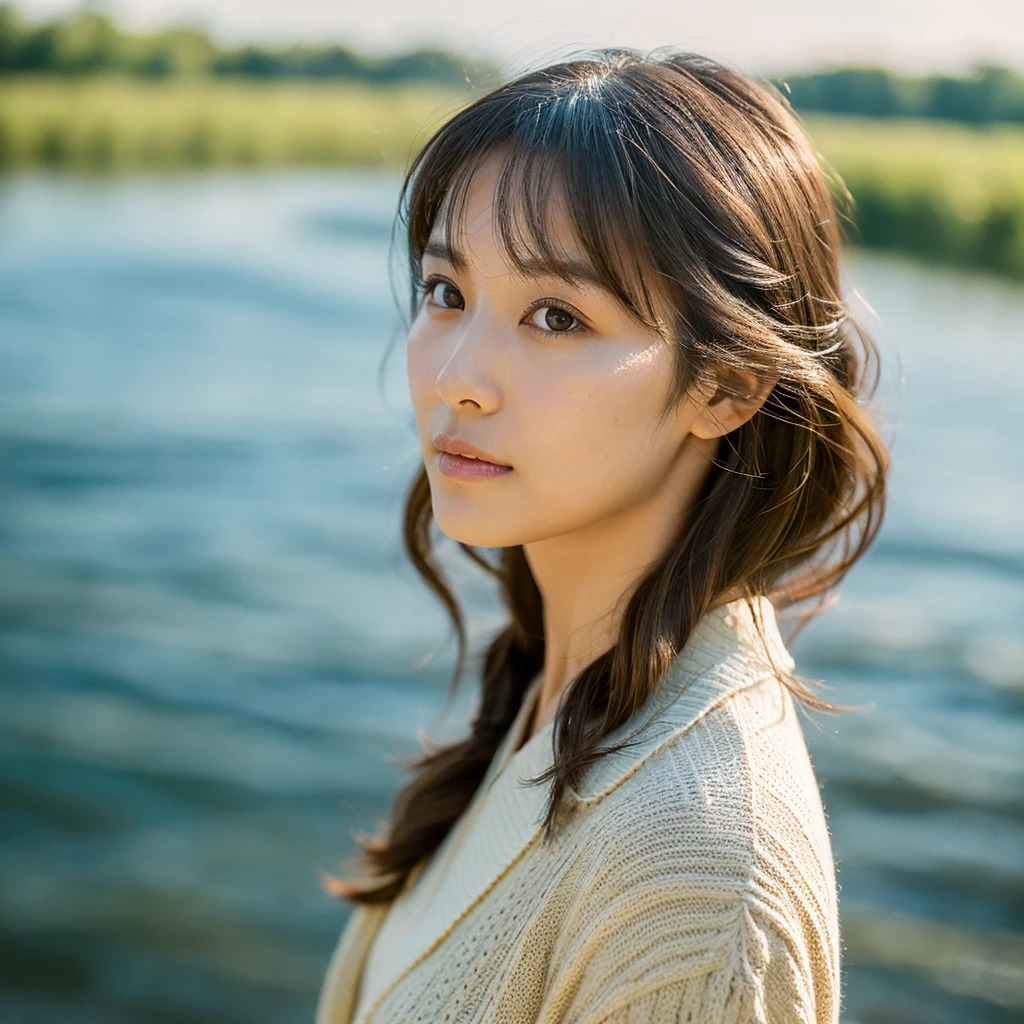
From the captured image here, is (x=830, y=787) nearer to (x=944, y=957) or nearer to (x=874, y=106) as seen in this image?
(x=944, y=957)

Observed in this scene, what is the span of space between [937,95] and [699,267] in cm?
Answer: 323

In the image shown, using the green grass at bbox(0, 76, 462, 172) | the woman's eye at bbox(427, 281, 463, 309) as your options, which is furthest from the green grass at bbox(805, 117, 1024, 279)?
the woman's eye at bbox(427, 281, 463, 309)

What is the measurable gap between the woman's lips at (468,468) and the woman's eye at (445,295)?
164 mm

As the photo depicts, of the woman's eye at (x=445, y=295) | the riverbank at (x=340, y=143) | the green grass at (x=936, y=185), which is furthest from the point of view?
the riverbank at (x=340, y=143)

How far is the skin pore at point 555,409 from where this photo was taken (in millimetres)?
1051

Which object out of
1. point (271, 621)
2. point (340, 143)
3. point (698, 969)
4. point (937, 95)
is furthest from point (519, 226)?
point (340, 143)

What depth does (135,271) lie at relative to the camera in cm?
660

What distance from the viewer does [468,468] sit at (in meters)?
1.11

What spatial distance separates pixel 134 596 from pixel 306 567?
729 mm

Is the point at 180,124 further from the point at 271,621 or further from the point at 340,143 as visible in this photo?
the point at 271,621

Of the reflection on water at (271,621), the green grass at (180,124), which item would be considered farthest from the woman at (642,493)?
the green grass at (180,124)

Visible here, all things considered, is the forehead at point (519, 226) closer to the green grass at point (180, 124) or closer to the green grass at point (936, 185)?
the green grass at point (936, 185)

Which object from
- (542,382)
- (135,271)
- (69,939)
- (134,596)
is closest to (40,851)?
(69,939)

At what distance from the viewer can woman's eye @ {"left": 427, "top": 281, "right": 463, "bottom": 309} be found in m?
1.17
